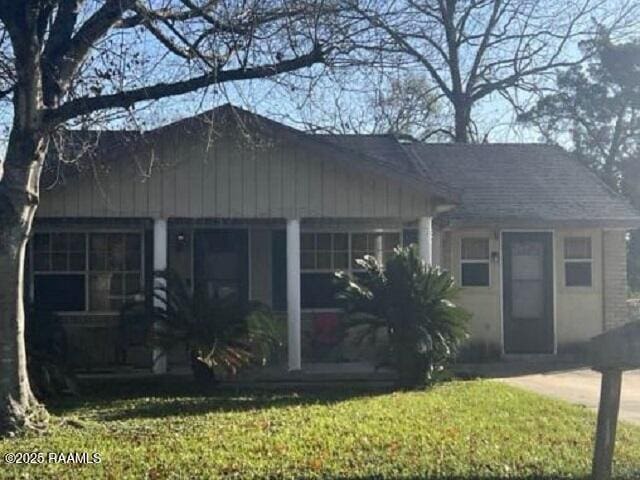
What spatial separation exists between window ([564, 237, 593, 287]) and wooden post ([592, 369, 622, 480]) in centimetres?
1087

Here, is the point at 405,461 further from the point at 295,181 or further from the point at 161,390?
the point at 295,181

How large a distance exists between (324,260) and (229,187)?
361 centimetres

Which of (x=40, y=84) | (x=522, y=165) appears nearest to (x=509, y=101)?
(x=522, y=165)

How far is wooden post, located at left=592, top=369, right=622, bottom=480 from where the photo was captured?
6887 mm

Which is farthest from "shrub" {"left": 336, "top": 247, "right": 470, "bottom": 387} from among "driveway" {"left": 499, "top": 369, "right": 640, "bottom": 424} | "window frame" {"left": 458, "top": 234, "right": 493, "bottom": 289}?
"window frame" {"left": 458, "top": 234, "right": 493, "bottom": 289}

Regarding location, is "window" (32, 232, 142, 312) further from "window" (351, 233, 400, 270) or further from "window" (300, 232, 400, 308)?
"window" (351, 233, 400, 270)

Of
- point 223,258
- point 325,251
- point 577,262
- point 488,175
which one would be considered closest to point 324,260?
point 325,251

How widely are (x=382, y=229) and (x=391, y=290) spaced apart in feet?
14.1

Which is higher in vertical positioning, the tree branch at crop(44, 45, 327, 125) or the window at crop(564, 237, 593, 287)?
the tree branch at crop(44, 45, 327, 125)

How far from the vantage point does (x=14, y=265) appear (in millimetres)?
9281

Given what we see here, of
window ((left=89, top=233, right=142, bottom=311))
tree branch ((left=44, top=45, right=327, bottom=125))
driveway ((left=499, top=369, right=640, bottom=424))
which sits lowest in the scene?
driveway ((left=499, top=369, right=640, bottom=424))

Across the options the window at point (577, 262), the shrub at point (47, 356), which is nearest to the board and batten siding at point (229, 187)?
the shrub at point (47, 356)

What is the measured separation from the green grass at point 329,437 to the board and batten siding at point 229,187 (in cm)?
317

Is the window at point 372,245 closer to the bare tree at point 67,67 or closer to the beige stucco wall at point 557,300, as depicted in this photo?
the beige stucco wall at point 557,300
